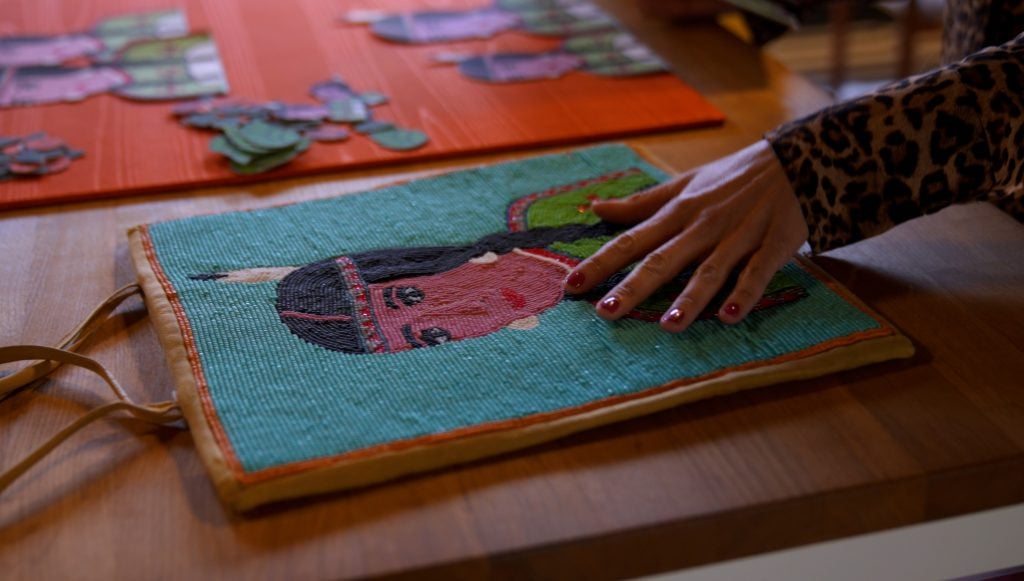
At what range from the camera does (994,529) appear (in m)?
0.73

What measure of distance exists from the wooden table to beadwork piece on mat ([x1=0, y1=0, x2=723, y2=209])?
32cm

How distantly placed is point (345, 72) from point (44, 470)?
80cm

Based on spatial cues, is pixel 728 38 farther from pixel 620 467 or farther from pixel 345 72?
pixel 620 467

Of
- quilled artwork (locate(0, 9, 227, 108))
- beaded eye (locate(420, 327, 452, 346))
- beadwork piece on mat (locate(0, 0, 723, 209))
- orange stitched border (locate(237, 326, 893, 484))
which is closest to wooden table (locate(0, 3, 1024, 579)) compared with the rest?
orange stitched border (locate(237, 326, 893, 484))

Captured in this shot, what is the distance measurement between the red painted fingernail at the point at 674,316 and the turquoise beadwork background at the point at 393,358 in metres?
0.01

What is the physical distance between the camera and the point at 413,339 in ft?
2.64

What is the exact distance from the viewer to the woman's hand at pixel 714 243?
0.83m

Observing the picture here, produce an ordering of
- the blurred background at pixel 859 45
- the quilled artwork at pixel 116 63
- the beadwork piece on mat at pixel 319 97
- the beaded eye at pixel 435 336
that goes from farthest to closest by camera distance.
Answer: the blurred background at pixel 859 45 < the quilled artwork at pixel 116 63 < the beadwork piece on mat at pixel 319 97 < the beaded eye at pixel 435 336

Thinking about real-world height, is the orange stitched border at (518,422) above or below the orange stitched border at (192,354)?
below

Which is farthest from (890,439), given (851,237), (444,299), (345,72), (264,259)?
(345,72)

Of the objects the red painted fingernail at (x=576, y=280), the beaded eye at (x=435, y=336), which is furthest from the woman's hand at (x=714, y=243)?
the beaded eye at (x=435, y=336)

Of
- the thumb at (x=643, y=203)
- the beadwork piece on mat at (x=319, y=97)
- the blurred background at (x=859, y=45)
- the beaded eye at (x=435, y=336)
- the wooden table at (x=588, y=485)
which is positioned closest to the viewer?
the wooden table at (x=588, y=485)

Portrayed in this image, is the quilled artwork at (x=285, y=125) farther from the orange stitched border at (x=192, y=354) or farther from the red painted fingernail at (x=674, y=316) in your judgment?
the red painted fingernail at (x=674, y=316)

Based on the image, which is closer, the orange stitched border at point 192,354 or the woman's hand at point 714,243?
the orange stitched border at point 192,354
